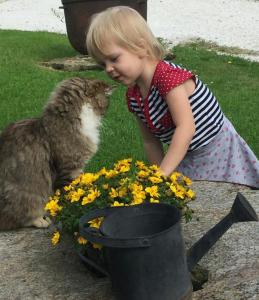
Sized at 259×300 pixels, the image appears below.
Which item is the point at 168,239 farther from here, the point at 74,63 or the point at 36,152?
the point at 74,63

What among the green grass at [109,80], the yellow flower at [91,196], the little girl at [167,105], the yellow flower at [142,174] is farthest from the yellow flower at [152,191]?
the green grass at [109,80]

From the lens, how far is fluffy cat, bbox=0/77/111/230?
328cm

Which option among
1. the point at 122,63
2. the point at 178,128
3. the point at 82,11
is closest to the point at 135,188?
the point at 178,128

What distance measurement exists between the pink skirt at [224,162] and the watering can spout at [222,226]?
1.17 meters

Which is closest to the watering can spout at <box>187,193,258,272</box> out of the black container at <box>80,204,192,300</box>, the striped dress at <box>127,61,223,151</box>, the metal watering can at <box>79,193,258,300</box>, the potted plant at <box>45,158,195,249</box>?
the metal watering can at <box>79,193,258,300</box>

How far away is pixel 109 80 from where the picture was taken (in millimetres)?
7832

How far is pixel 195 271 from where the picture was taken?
241 cm

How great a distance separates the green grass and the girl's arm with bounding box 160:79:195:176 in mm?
2021

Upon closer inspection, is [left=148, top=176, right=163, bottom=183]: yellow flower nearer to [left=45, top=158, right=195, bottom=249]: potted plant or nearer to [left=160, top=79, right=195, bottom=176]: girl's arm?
[left=45, top=158, right=195, bottom=249]: potted plant

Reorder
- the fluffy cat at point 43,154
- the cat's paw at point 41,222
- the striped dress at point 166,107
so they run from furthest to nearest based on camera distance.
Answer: the fluffy cat at point 43,154 → the cat's paw at point 41,222 → the striped dress at point 166,107

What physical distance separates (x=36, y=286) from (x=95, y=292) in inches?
10.6

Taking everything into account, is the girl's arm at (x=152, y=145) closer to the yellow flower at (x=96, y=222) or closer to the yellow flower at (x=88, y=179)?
the yellow flower at (x=88, y=179)

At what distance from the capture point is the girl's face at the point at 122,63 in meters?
2.89

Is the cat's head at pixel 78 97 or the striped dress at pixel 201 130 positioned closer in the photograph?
the striped dress at pixel 201 130
